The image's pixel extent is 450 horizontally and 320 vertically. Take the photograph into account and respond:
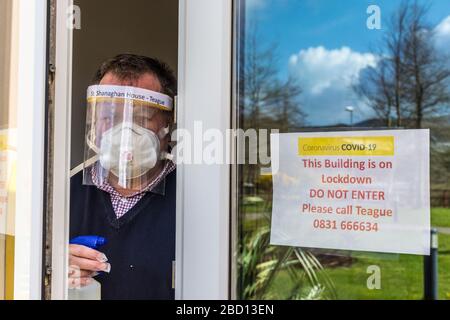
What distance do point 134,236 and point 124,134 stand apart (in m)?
0.38

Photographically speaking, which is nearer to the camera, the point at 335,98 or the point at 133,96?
the point at 335,98

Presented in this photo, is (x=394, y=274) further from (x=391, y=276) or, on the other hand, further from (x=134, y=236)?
(x=134, y=236)

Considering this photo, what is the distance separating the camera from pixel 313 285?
4.68 feet

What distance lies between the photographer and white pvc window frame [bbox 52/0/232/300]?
132 centimetres

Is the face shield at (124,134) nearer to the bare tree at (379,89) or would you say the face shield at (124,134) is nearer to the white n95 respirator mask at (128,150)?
the white n95 respirator mask at (128,150)

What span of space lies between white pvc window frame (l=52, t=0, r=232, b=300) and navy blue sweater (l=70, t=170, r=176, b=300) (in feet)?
0.44

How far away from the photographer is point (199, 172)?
4.60ft

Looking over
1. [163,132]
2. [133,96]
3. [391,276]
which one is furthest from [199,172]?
[391,276]

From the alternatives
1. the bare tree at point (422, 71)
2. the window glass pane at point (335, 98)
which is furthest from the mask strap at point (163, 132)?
the bare tree at point (422, 71)

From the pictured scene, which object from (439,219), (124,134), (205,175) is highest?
(124,134)

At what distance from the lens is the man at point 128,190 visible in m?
1.56

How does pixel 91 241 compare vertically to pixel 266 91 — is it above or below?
below

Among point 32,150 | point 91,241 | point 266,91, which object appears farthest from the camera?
point 91,241
